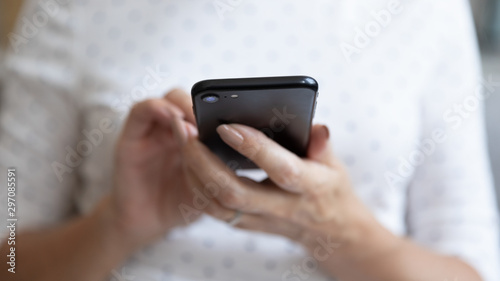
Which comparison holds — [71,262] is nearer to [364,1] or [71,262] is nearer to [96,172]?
[96,172]

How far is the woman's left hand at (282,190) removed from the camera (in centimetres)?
34

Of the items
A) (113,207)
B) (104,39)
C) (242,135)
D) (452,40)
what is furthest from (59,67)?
(452,40)

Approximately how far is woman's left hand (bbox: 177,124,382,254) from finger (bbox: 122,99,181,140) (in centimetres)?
4

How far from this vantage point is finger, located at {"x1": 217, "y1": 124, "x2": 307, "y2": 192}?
33cm

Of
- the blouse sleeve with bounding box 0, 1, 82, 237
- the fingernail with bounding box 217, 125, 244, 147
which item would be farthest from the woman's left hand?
the blouse sleeve with bounding box 0, 1, 82, 237

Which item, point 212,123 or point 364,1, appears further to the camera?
point 364,1

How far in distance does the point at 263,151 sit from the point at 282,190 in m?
0.08

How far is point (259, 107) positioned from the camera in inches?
12.8

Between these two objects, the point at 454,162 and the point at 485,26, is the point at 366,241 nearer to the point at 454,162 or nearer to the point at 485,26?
the point at 454,162

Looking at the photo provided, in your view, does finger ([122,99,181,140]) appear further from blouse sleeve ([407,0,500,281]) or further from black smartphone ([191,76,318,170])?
blouse sleeve ([407,0,500,281])

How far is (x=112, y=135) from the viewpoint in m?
0.51

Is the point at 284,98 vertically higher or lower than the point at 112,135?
higher

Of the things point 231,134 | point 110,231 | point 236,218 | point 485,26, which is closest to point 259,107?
point 231,134

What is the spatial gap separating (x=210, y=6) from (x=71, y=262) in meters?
0.33
